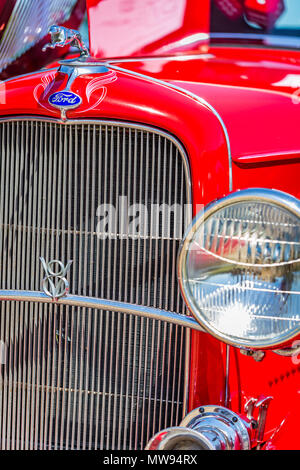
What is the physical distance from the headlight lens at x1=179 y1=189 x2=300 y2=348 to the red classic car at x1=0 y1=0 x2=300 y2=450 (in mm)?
108

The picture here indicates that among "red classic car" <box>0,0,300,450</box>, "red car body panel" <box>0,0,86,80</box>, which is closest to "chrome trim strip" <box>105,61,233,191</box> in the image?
"red classic car" <box>0,0,300,450</box>

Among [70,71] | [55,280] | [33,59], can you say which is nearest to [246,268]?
[55,280]

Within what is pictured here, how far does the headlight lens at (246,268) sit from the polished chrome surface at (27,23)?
1.44 meters

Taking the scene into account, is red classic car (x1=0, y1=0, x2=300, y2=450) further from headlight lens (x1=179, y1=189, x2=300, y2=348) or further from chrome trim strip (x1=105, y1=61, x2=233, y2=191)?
headlight lens (x1=179, y1=189, x2=300, y2=348)

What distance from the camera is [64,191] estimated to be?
1923 mm

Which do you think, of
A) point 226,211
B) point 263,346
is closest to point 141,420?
point 263,346

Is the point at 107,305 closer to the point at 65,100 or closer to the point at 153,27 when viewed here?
the point at 65,100

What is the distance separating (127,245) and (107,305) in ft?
0.61

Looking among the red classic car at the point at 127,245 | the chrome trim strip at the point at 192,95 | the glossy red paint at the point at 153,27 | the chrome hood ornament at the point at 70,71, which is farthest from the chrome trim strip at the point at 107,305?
the glossy red paint at the point at 153,27

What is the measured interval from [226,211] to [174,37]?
1075 mm

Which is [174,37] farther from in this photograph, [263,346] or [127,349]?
[263,346]

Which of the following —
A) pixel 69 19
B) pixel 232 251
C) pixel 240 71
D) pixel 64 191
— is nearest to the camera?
pixel 232 251

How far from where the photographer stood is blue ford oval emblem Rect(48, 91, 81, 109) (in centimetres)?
187

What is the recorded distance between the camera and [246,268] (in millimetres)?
1477
